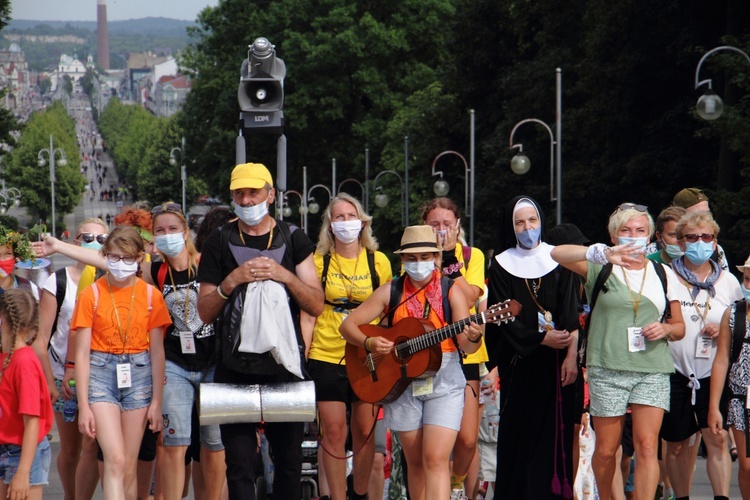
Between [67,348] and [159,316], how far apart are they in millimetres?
999

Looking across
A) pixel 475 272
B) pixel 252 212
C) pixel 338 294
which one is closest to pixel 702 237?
pixel 475 272

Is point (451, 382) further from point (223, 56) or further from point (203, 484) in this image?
point (223, 56)

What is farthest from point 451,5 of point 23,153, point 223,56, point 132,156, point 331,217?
point 132,156

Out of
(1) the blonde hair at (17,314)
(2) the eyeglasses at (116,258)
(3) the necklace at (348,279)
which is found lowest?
(1) the blonde hair at (17,314)

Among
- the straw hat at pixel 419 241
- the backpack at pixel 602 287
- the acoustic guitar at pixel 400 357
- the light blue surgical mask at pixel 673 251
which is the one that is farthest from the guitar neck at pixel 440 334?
the light blue surgical mask at pixel 673 251

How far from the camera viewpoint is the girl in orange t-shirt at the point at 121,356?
7996 mm

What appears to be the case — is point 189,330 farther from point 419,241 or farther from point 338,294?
point 419,241

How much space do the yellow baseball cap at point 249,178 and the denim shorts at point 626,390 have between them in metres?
2.24

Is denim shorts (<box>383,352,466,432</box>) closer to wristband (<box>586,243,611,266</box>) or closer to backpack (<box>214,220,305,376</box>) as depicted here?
backpack (<box>214,220,305,376</box>)

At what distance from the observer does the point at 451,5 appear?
5597cm

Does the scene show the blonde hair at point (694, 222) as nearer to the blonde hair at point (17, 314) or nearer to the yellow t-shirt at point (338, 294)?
the yellow t-shirt at point (338, 294)

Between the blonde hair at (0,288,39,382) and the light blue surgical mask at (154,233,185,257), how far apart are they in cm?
126

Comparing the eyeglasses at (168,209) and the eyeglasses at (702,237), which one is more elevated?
the eyeglasses at (168,209)

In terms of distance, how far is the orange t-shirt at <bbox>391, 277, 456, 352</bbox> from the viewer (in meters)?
7.86
